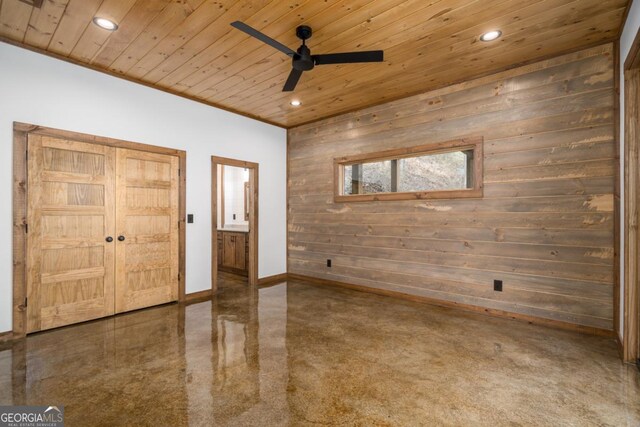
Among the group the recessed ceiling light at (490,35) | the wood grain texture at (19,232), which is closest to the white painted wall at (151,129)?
the wood grain texture at (19,232)

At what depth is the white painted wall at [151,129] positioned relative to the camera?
3.03 meters

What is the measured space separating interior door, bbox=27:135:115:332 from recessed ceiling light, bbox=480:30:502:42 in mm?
4269

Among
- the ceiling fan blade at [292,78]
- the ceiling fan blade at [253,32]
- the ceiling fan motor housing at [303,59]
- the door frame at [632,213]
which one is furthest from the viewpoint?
the ceiling fan blade at [292,78]

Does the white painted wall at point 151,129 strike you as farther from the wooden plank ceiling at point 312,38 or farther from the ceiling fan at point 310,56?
the ceiling fan at point 310,56

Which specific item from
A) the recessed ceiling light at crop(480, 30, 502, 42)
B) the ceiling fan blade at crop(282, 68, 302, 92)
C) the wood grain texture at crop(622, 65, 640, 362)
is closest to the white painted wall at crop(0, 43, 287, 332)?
the ceiling fan blade at crop(282, 68, 302, 92)

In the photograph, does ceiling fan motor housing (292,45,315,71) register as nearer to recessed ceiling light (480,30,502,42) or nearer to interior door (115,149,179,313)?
recessed ceiling light (480,30,502,42)

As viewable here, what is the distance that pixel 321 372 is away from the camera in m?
2.38

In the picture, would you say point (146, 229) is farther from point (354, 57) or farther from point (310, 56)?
point (354, 57)

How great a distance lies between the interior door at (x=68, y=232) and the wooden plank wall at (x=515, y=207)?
11.1 feet

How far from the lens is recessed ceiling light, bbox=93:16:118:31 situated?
8.86 ft

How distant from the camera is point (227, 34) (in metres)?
2.90

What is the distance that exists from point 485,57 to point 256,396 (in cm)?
388

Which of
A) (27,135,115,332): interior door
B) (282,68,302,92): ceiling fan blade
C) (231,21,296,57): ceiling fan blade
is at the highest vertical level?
(231,21,296,57): ceiling fan blade

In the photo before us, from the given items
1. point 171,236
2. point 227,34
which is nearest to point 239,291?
point 171,236
